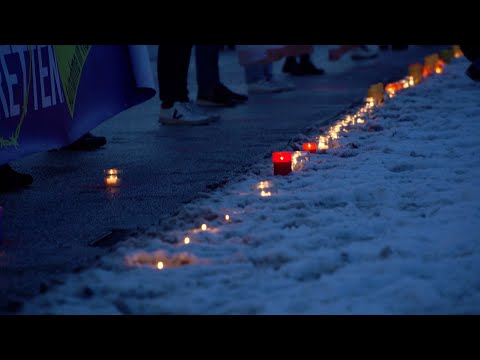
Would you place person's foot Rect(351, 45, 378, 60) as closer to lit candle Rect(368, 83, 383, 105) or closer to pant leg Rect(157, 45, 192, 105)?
lit candle Rect(368, 83, 383, 105)

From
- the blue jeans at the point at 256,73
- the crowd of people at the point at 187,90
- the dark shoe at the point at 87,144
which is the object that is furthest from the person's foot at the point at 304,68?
the dark shoe at the point at 87,144

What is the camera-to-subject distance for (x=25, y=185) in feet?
14.5

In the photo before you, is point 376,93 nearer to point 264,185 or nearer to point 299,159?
point 299,159

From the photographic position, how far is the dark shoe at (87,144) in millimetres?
5652

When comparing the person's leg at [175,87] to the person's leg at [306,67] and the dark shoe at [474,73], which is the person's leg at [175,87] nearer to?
the dark shoe at [474,73]

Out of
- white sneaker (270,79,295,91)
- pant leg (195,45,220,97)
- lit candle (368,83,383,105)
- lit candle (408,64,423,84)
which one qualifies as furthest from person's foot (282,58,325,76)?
lit candle (368,83,383,105)

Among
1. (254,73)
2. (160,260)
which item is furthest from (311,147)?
(254,73)

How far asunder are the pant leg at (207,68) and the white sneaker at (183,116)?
1.18 metres

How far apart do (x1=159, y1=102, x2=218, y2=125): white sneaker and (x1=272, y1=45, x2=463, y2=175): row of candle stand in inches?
46.5

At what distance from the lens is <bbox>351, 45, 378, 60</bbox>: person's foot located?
55.5ft
